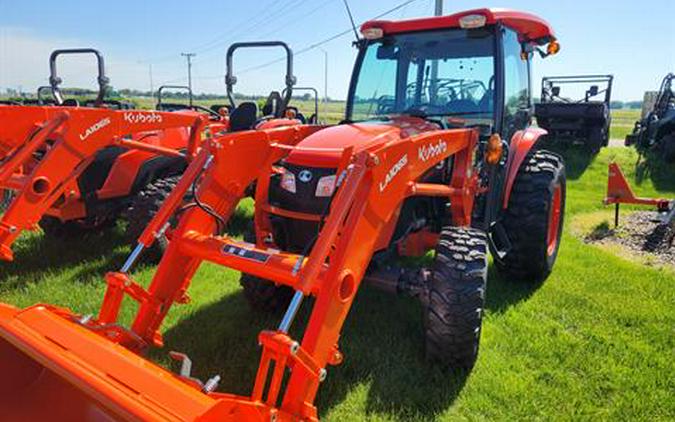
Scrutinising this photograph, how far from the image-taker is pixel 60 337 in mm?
2352

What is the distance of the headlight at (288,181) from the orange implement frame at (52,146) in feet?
6.90

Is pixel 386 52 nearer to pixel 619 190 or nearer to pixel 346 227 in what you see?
pixel 346 227

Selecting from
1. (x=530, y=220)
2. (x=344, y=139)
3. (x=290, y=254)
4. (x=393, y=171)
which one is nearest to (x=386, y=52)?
(x=344, y=139)

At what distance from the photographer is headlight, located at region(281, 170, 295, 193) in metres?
3.50

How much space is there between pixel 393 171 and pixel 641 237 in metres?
5.04

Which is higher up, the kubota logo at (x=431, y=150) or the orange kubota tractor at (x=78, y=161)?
the kubota logo at (x=431, y=150)

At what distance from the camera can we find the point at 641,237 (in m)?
6.58

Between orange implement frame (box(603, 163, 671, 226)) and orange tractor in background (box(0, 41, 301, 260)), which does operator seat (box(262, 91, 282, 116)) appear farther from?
orange implement frame (box(603, 163, 671, 226))

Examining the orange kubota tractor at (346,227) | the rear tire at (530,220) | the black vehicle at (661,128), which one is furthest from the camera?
the black vehicle at (661,128)

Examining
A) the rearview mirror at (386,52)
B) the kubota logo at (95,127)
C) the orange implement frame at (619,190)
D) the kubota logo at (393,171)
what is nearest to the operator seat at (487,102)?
the rearview mirror at (386,52)

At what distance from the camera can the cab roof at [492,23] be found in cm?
399

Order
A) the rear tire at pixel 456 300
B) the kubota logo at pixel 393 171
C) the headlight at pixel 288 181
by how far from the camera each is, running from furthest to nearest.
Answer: the headlight at pixel 288 181 < the rear tire at pixel 456 300 < the kubota logo at pixel 393 171

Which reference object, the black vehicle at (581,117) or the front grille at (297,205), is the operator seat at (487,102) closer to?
the front grille at (297,205)

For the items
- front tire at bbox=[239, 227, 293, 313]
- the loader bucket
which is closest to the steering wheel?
front tire at bbox=[239, 227, 293, 313]
